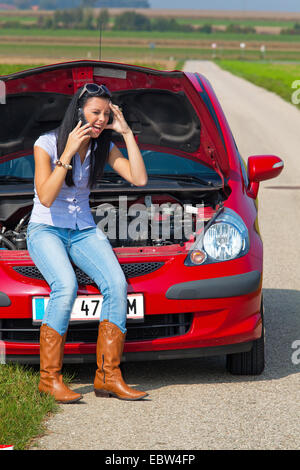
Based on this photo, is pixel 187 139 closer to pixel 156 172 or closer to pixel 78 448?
pixel 156 172

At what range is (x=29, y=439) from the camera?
358 centimetres

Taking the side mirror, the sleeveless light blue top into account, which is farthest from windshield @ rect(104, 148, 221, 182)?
the sleeveless light blue top

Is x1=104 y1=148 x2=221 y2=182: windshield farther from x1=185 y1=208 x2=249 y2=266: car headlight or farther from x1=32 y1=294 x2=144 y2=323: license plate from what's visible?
x1=32 y1=294 x2=144 y2=323: license plate

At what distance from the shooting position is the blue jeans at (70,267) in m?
4.10

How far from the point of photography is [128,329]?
4.30 metres

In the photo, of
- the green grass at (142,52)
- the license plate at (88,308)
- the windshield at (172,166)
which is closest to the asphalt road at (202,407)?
the license plate at (88,308)

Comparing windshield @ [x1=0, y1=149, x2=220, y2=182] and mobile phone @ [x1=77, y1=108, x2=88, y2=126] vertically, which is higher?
mobile phone @ [x1=77, y1=108, x2=88, y2=126]

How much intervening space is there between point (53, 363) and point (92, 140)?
1167 millimetres

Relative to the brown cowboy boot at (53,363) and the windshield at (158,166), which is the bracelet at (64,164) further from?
the windshield at (158,166)

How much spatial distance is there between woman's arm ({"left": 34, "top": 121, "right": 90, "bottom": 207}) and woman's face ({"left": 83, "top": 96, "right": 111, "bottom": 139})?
44mm

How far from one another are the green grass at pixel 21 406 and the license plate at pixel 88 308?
345 mm

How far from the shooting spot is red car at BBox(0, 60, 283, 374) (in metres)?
4.23

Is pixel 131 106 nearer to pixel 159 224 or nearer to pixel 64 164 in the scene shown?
pixel 159 224

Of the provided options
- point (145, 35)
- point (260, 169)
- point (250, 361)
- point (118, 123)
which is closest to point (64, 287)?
point (118, 123)
